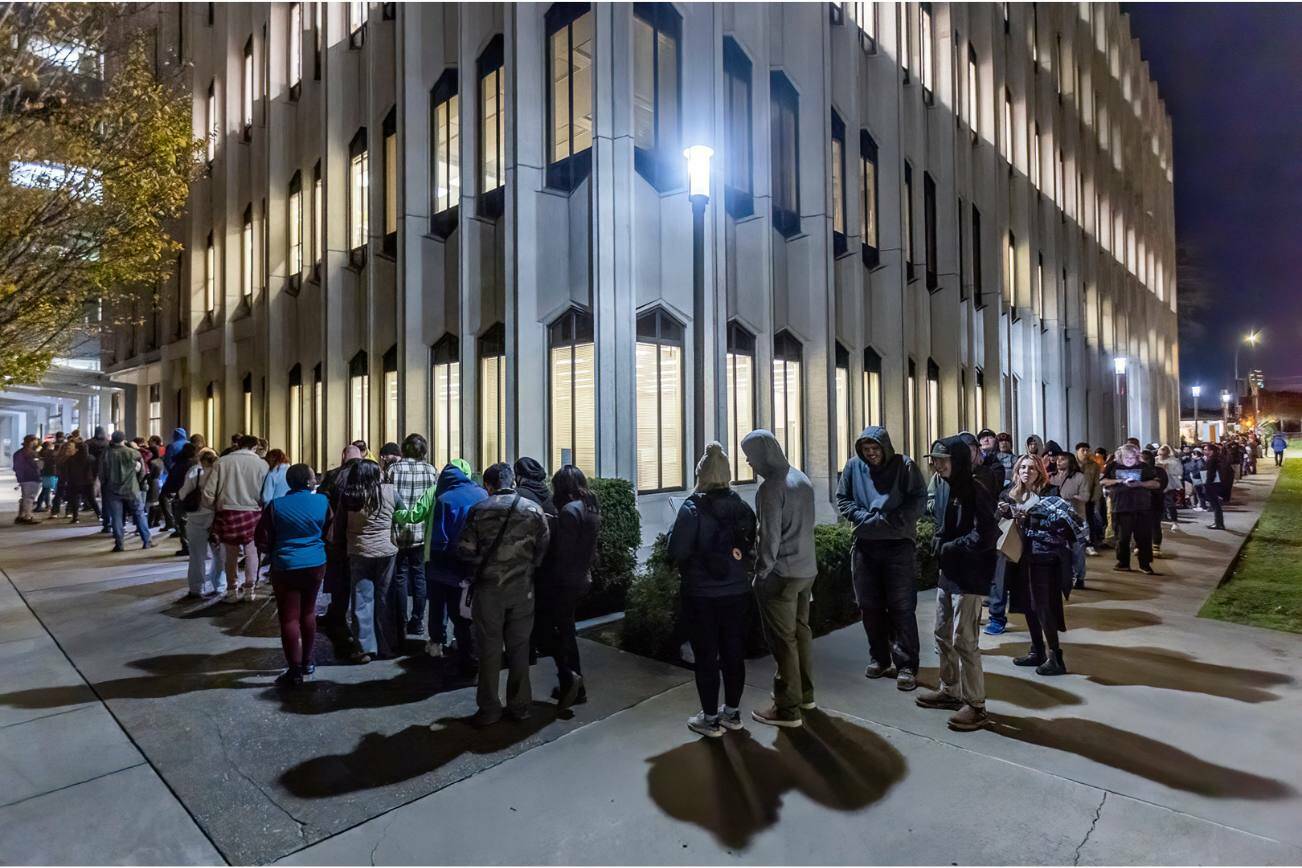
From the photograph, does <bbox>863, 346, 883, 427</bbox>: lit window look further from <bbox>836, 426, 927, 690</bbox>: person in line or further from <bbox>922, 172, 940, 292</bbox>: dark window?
<bbox>836, 426, 927, 690</bbox>: person in line

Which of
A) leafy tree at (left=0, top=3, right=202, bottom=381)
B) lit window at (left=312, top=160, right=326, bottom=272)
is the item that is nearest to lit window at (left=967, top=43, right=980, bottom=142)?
lit window at (left=312, top=160, right=326, bottom=272)

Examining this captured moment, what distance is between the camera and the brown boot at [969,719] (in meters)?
4.71

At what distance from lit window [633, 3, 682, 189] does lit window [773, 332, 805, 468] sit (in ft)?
13.5

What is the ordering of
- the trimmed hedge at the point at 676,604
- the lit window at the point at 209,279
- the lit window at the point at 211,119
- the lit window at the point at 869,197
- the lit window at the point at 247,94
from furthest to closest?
the lit window at the point at 209,279 < the lit window at the point at 211,119 < the lit window at the point at 247,94 < the lit window at the point at 869,197 < the trimmed hedge at the point at 676,604

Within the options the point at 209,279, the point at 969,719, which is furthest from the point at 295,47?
the point at 969,719

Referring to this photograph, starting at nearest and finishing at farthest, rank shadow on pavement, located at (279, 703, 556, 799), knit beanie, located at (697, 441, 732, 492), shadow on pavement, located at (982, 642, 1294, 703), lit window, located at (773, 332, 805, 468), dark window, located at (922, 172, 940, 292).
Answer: shadow on pavement, located at (279, 703, 556, 799), knit beanie, located at (697, 441, 732, 492), shadow on pavement, located at (982, 642, 1294, 703), lit window, located at (773, 332, 805, 468), dark window, located at (922, 172, 940, 292)

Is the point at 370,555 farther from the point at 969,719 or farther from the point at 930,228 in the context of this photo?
the point at 930,228

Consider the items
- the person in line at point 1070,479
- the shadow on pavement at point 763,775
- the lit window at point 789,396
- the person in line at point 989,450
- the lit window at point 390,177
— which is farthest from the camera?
the lit window at point 390,177

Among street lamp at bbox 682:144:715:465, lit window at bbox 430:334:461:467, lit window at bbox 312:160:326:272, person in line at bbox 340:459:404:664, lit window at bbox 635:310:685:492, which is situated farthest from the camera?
lit window at bbox 312:160:326:272

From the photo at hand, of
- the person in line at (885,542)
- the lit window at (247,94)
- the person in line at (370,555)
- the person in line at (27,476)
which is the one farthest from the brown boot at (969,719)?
the lit window at (247,94)

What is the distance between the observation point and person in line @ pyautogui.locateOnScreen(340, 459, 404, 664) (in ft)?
20.0

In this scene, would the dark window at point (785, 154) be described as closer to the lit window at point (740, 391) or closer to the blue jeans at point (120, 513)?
the lit window at point (740, 391)

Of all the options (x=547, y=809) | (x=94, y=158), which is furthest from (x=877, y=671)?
(x=94, y=158)

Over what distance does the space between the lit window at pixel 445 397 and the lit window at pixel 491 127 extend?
2.85 meters
